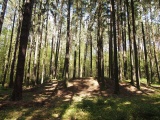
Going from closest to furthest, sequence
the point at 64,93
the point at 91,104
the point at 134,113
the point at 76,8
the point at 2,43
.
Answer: the point at 134,113
the point at 91,104
the point at 64,93
the point at 76,8
the point at 2,43

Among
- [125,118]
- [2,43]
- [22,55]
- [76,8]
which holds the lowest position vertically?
[125,118]

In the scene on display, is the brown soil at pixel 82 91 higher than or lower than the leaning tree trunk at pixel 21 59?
lower

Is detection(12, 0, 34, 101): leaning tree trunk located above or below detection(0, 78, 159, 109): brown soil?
above

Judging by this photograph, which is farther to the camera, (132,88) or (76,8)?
(76,8)

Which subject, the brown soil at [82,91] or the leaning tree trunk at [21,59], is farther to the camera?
the brown soil at [82,91]

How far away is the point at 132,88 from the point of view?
1834cm

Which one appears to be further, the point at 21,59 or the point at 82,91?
the point at 82,91

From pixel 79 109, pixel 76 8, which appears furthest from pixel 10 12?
pixel 79 109

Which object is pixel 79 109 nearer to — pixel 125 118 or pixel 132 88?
pixel 125 118

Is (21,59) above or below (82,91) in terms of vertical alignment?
above

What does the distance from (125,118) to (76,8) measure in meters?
24.3

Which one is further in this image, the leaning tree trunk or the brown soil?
the brown soil

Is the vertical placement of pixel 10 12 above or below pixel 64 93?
above

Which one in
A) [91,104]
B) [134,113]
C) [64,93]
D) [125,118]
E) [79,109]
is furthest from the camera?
[64,93]
